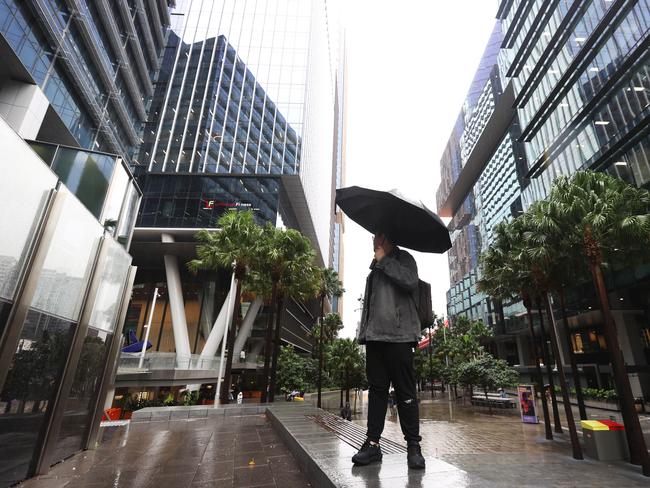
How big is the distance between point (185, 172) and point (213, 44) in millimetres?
20909

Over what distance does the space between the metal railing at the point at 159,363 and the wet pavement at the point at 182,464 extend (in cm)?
1589

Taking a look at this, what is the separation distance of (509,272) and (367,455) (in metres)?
17.3

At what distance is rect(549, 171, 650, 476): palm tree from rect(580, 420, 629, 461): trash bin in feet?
0.71

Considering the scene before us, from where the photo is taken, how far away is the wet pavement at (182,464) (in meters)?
4.10

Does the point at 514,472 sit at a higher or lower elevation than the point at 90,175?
lower

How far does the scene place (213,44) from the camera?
46.4 m

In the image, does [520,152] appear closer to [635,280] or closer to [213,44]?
[635,280]

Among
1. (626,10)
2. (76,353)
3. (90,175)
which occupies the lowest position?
(76,353)

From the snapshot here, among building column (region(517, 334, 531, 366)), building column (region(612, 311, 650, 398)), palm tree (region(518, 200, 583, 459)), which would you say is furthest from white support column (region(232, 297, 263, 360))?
building column (region(517, 334, 531, 366))

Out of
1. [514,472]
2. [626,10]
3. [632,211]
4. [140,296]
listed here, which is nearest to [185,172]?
[140,296]

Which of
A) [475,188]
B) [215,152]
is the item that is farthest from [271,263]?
[475,188]

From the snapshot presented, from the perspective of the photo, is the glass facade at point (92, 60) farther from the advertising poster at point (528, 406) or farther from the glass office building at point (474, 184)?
the glass office building at point (474, 184)

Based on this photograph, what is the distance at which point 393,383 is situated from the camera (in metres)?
3.45

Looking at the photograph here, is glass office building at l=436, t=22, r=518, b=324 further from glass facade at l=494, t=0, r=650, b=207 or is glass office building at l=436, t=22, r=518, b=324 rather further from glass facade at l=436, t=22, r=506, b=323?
glass facade at l=494, t=0, r=650, b=207
